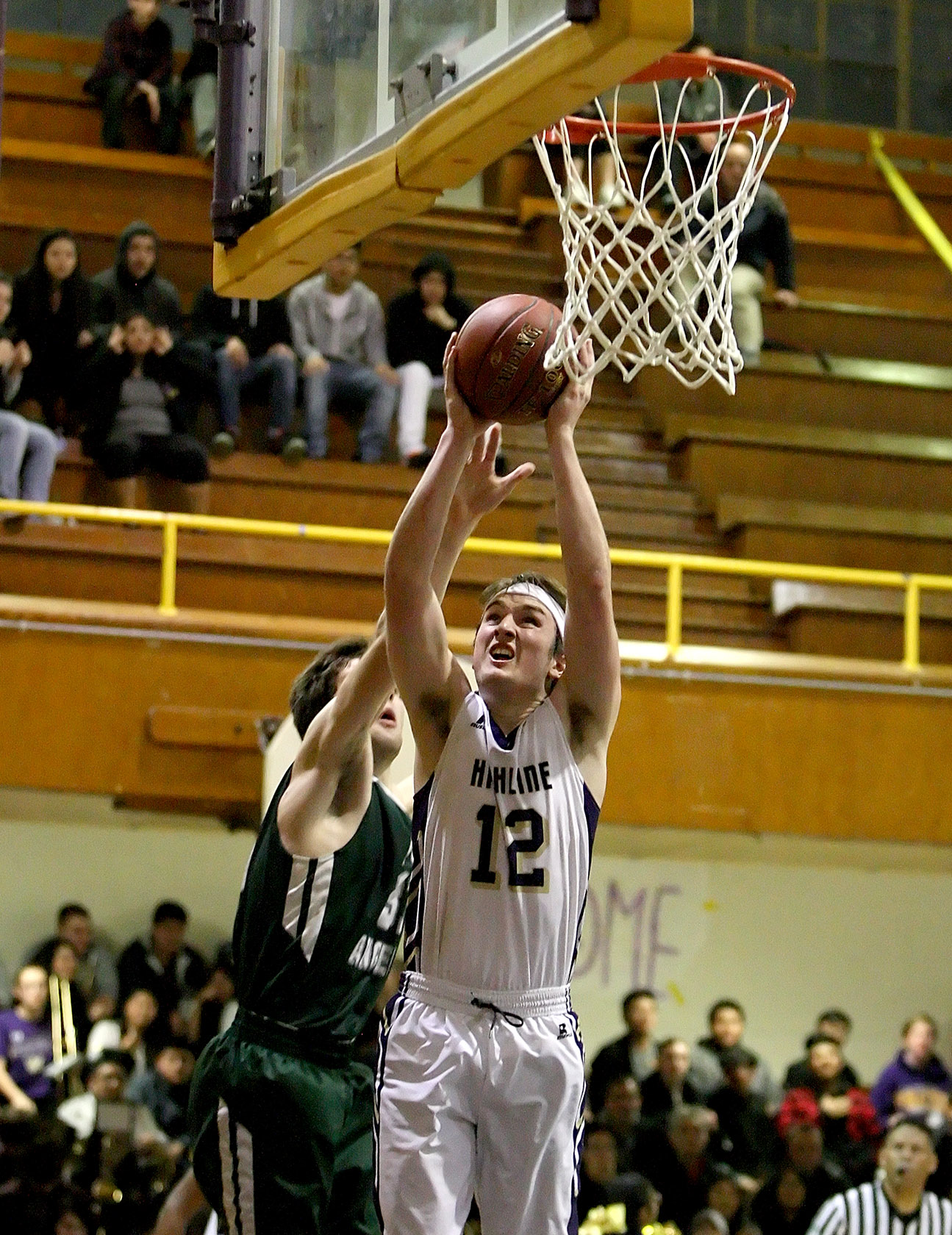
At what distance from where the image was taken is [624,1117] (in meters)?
9.48

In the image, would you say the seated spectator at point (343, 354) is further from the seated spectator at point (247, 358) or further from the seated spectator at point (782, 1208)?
the seated spectator at point (782, 1208)

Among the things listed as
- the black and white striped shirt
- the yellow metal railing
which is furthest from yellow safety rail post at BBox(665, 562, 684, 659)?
the black and white striped shirt

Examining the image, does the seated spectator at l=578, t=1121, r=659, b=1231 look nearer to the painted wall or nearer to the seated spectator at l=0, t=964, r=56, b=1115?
the painted wall

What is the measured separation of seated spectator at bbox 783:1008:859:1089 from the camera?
10.4 meters

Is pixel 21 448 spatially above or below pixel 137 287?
below

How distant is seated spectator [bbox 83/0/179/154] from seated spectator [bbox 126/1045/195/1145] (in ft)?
23.9

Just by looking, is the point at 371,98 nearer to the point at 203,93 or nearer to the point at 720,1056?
the point at 720,1056

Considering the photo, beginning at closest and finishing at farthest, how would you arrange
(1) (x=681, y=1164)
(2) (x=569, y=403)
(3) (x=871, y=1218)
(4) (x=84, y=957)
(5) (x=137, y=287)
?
1. (2) (x=569, y=403)
2. (3) (x=871, y=1218)
3. (1) (x=681, y=1164)
4. (4) (x=84, y=957)
5. (5) (x=137, y=287)

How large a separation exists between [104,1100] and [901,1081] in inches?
173

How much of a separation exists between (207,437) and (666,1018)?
453 cm

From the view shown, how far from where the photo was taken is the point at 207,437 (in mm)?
12352

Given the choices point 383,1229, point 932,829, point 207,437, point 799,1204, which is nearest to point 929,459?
point 932,829

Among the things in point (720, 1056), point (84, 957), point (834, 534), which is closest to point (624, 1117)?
point (720, 1056)

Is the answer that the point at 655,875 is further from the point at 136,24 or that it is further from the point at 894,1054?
the point at 136,24
